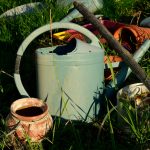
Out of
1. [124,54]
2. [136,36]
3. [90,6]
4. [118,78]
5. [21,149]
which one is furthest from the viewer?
[90,6]

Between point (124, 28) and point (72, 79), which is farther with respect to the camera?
point (124, 28)

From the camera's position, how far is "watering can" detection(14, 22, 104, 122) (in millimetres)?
2555

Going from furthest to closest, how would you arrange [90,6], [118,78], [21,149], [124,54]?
[90,6] → [118,78] → [124,54] → [21,149]

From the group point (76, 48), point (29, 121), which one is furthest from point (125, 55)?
point (29, 121)

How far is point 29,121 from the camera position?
2.36 meters

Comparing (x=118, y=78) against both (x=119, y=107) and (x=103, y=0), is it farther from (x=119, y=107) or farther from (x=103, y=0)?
(x=103, y=0)

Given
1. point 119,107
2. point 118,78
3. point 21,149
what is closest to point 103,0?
point 118,78

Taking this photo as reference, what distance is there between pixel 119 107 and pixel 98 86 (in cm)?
21

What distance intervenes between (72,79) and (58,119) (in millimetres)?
231

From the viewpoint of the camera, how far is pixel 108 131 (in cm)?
254

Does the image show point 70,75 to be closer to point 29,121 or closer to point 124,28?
point 29,121

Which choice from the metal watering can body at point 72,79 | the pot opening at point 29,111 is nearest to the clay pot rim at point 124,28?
the metal watering can body at point 72,79

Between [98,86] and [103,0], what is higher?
[103,0]

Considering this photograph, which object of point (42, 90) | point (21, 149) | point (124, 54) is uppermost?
point (124, 54)
